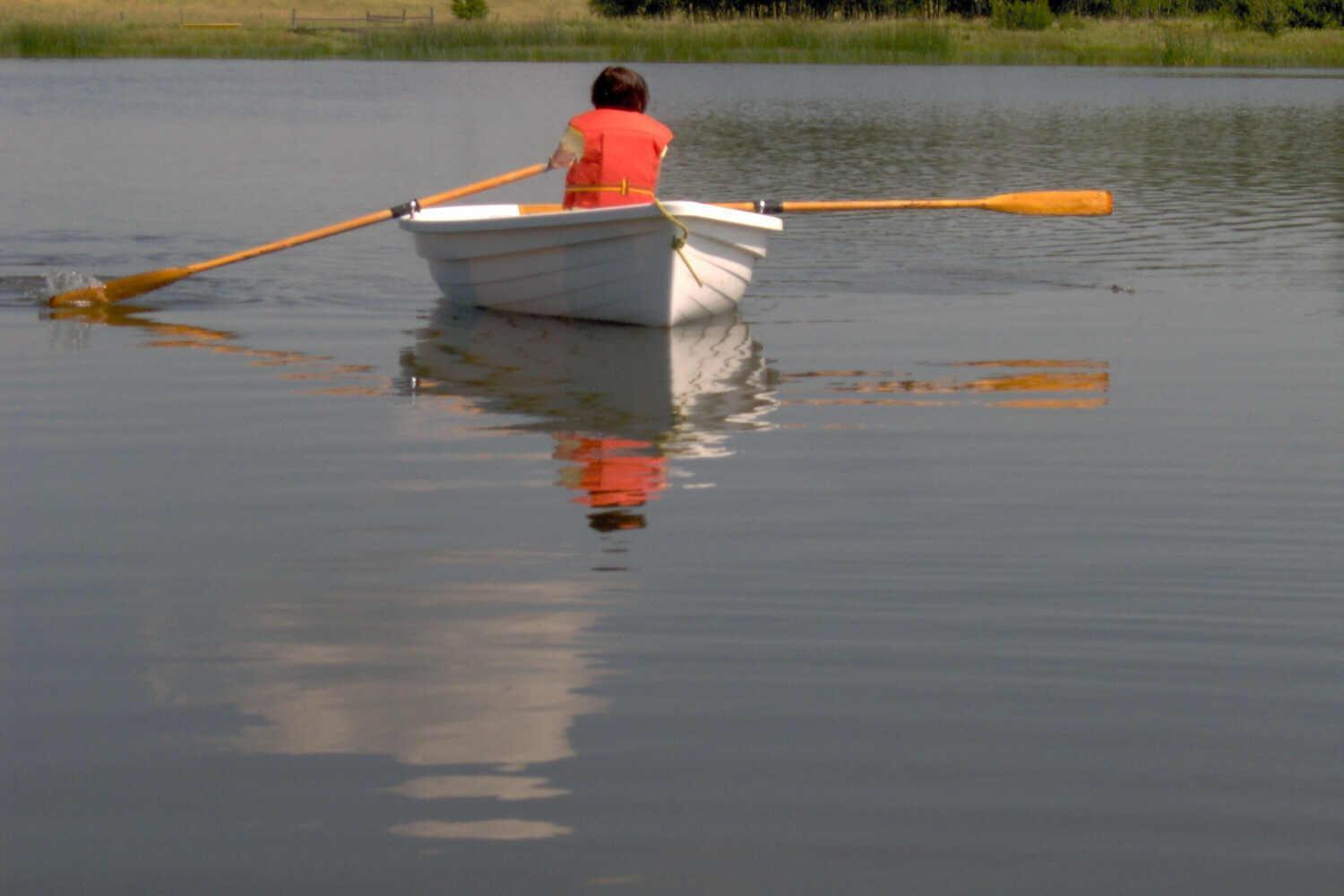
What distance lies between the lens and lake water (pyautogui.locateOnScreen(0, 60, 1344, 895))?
12.3 feet

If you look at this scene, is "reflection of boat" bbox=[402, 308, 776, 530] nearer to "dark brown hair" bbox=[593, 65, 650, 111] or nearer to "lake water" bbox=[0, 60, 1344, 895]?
"lake water" bbox=[0, 60, 1344, 895]

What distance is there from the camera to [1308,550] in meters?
5.99

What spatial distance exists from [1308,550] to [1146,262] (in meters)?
8.80

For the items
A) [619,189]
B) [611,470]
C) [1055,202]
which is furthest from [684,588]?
[1055,202]

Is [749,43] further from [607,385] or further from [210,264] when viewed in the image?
[607,385]

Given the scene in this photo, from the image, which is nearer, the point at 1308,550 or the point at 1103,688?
the point at 1103,688

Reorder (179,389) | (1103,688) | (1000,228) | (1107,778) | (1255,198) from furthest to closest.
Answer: (1255,198) < (1000,228) < (179,389) < (1103,688) < (1107,778)

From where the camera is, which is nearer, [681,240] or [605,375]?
[605,375]

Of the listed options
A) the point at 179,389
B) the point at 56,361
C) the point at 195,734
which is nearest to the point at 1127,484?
the point at 195,734

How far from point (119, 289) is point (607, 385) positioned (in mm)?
4262

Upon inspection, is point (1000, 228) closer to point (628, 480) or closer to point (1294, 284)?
Result: point (1294, 284)

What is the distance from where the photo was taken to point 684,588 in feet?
18.0

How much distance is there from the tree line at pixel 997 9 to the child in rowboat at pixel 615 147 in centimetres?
4717

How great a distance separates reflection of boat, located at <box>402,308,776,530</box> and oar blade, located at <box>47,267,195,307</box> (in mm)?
1753
